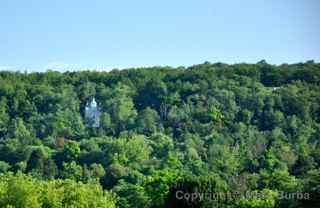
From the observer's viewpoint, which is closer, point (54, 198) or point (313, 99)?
point (54, 198)

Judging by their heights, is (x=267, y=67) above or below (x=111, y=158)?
above

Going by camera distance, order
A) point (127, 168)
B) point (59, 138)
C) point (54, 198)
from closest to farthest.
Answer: point (54, 198) → point (127, 168) → point (59, 138)

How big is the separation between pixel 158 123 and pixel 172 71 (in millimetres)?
18681

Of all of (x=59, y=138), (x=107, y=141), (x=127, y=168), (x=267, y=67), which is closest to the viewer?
(x=127, y=168)

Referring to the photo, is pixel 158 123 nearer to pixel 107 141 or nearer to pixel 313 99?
pixel 107 141

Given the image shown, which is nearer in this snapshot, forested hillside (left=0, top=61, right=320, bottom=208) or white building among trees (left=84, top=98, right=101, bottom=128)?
forested hillside (left=0, top=61, right=320, bottom=208)

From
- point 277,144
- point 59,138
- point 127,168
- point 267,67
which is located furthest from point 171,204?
point 267,67

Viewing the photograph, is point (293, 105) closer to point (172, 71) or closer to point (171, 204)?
point (172, 71)

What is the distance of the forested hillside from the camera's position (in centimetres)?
5750

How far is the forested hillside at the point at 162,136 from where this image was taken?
2264 inches

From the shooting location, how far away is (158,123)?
4277 inches

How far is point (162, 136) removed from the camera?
325 ft

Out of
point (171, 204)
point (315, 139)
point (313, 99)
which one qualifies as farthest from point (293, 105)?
point (171, 204)

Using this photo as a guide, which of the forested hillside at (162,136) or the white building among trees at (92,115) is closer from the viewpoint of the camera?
the forested hillside at (162,136)
